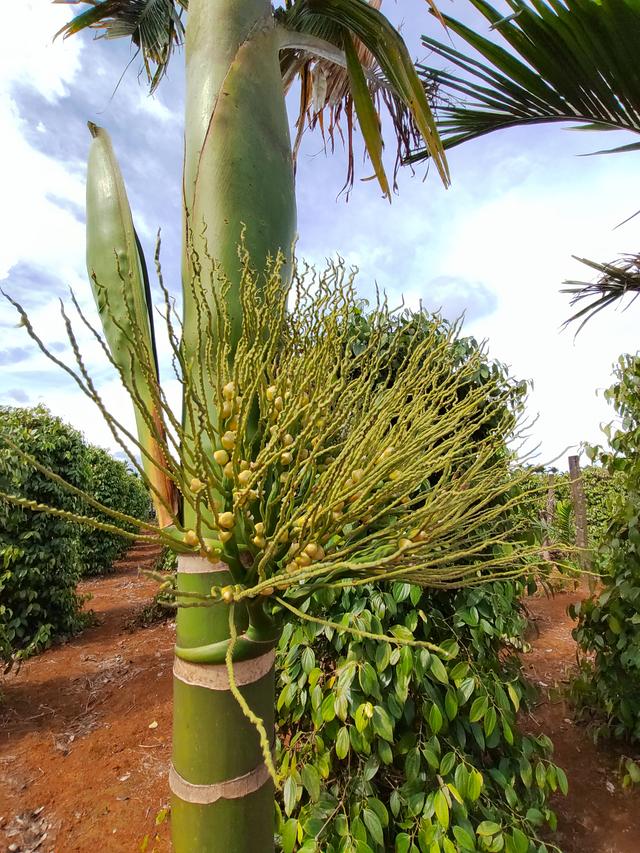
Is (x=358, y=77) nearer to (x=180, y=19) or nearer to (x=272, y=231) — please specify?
(x=180, y=19)

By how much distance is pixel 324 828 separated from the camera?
1927 mm

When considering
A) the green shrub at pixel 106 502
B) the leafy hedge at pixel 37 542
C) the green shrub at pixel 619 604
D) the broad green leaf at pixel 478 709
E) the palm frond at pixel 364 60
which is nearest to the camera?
the palm frond at pixel 364 60

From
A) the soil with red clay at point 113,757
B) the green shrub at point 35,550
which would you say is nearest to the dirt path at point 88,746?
the soil with red clay at point 113,757

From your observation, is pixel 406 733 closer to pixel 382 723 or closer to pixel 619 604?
pixel 382 723

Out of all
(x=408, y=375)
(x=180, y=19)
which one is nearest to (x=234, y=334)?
(x=408, y=375)

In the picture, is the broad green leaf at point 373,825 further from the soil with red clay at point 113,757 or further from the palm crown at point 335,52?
the palm crown at point 335,52

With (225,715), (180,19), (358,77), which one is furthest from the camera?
(180,19)

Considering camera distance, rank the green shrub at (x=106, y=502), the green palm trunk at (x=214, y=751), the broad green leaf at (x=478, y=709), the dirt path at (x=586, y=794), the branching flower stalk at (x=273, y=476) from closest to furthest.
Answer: the branching flower stalk at (x=273, y=476) → the green palm trunk at (x=214, y=751) → the broad green leaf at (x=478, y=709) → the dirt path at (x=586, y=794) → the green shrub at (x=106, y=502)

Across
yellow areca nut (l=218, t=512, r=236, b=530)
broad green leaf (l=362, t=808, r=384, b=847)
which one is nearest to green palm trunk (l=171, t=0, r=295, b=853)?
yellow areca nut (l=218, t=512, r=236, b=530)

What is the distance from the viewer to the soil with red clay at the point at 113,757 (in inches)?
105

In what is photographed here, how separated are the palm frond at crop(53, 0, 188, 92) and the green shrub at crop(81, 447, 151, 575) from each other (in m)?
6.89

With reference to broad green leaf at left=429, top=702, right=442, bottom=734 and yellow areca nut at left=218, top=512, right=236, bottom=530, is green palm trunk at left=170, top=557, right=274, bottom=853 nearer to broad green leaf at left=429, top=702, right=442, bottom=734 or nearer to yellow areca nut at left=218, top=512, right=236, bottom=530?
yellow areca nut at left=218, top=512, right=236, bottom=530

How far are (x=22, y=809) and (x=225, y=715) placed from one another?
9.05ft

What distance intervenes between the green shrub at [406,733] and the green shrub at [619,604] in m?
1.14
